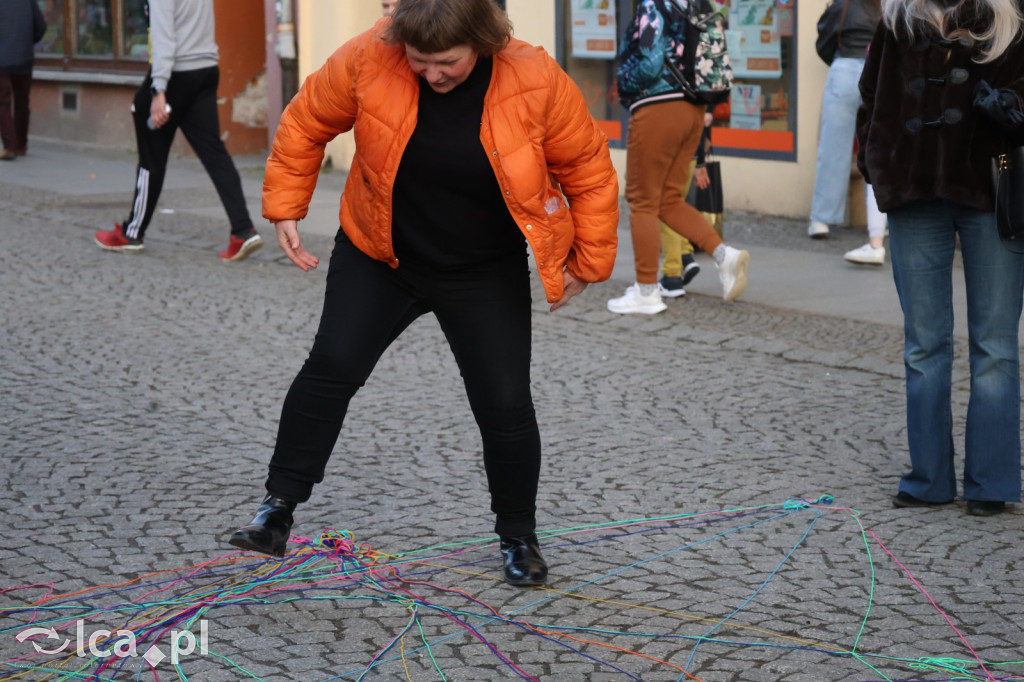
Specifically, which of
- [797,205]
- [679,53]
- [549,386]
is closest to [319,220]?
[797,205]

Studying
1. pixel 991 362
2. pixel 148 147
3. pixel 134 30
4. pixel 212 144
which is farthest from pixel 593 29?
pixel 991 362

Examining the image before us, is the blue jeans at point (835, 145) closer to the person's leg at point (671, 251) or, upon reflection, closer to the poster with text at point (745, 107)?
the poster with text at point (745, 107)

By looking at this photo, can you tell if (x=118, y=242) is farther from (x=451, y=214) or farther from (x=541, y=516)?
(x=451, y=214)

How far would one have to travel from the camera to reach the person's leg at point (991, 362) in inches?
174

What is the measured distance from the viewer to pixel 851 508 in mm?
4594

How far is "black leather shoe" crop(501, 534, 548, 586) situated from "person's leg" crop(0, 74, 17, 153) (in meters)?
13.9

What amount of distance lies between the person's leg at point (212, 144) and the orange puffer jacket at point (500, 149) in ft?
19.4

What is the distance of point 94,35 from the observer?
19562mm

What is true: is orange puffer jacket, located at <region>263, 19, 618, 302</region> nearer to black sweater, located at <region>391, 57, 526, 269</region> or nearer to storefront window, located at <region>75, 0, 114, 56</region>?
black sweater, located at <region>391, 57, 526, 269</region>

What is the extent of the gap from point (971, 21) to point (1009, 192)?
54cm

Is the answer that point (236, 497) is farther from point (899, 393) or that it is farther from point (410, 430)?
point (899, 393)

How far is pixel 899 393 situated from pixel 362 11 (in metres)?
10.6

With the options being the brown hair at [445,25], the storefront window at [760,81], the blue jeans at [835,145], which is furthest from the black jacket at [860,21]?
the brown hair at [445,25]

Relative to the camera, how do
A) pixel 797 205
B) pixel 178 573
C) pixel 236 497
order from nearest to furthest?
pixel 178 573
pixel 236 497
pixel 797 205
